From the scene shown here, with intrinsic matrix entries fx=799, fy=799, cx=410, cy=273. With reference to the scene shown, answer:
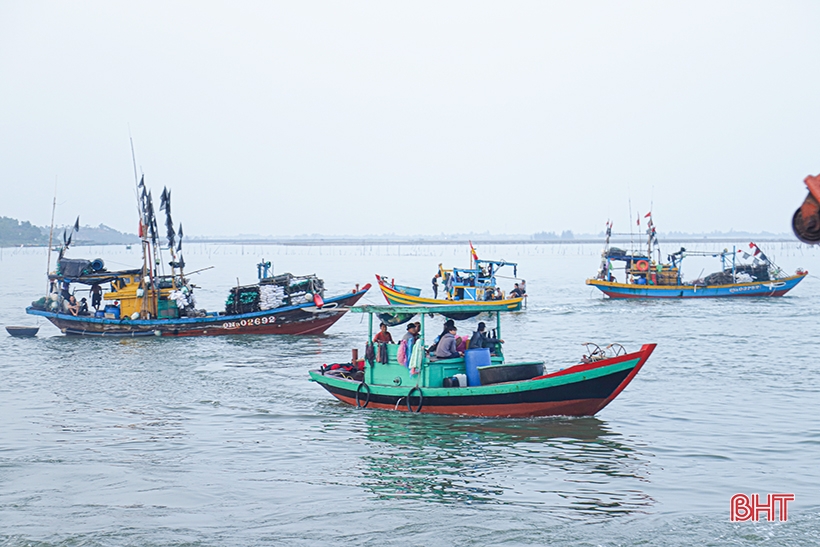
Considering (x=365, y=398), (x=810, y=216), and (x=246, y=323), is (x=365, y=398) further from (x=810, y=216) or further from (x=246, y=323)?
(x=246, y=323)

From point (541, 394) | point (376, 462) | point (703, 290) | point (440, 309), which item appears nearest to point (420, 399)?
point (440, 309)

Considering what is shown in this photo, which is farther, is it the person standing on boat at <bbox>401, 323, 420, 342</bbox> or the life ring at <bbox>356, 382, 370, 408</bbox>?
the life ring at <bbox>356, 382, 370, 408</bbox>

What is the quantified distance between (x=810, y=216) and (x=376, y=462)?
10710 mm

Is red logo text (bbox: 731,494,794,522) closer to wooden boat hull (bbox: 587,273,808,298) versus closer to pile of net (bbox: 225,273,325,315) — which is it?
pile of net (bbox: 225,273,325,315)

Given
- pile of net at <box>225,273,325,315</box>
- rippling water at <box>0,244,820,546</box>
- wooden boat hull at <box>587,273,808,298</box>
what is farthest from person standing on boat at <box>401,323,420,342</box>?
wooden boat hull at <box>587,273,808,298</box>

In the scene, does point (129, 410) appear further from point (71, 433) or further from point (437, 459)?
point (437, 459)

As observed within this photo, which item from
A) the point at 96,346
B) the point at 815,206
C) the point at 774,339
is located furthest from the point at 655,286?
the point at 815,206

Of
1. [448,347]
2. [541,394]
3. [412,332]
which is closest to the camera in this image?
[541,394]

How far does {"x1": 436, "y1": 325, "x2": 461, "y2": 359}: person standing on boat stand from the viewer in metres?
16.4

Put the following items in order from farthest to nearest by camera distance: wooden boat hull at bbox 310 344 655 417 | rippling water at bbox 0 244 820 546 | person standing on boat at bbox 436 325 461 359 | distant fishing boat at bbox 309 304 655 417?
person standing on boat at bbox 436 325 461 359 < distant fishing boat at bbox 309 304 655 417 < wooden boat hull at bbox 310 344 655 417 < rippling water at bbox 0 244 820 546

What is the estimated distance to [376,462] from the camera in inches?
547

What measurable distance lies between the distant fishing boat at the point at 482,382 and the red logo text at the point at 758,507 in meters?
3.76

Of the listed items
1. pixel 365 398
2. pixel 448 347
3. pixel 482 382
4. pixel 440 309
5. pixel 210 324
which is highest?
pixel 440 309

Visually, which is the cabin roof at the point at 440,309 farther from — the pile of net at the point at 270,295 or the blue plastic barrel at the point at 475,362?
the pile of net at the point at 270,295
